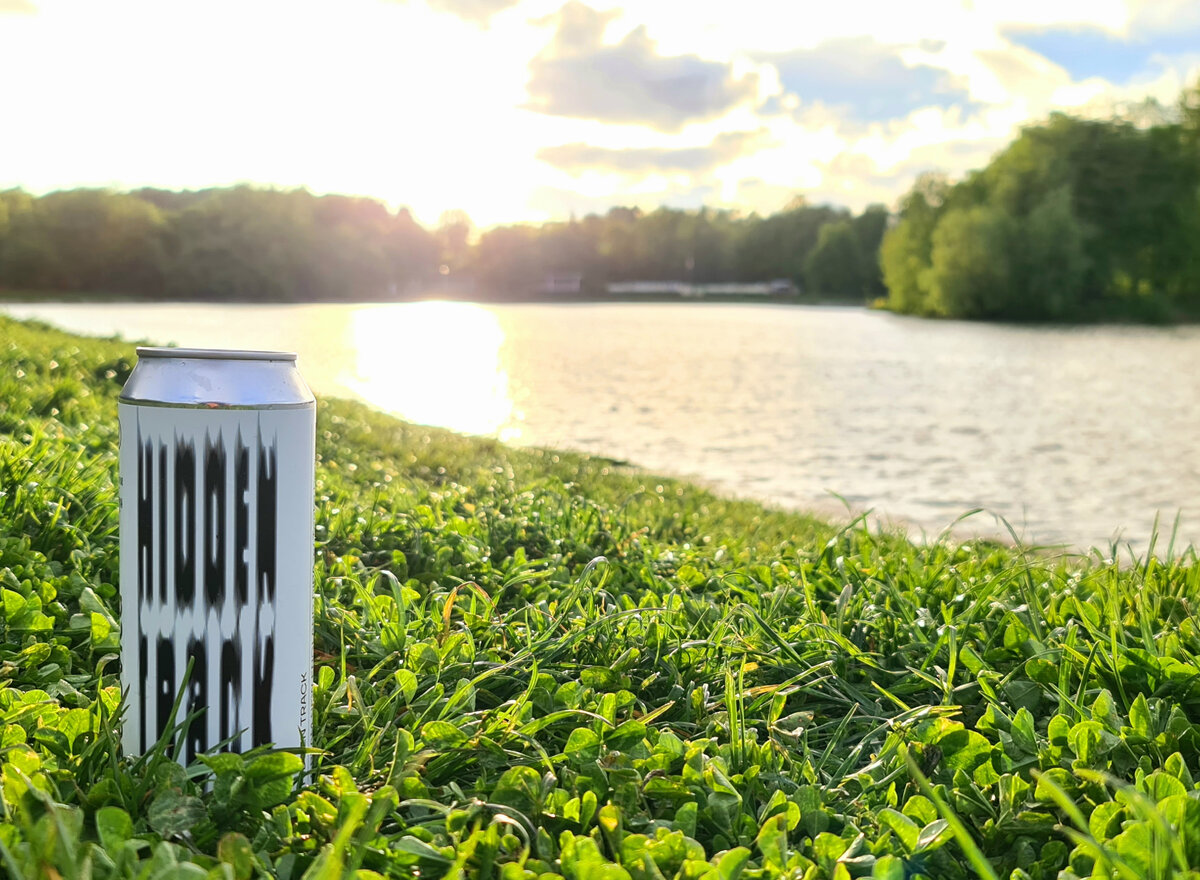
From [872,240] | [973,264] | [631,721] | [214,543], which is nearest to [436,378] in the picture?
[631,721]

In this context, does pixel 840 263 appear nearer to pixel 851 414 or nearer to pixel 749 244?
pixel 749 244

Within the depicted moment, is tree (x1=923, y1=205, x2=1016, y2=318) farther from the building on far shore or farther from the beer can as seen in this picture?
the beer can

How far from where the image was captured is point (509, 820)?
1.74 metres

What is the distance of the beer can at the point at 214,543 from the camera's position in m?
1.73

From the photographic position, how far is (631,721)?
84.3 inches

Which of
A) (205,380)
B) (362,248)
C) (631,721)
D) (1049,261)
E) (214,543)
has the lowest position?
(631,721)

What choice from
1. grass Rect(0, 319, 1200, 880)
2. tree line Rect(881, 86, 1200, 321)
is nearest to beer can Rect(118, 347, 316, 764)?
grass Rect(0, 319, 1200, 880)

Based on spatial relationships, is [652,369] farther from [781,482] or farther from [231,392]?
[231,392]

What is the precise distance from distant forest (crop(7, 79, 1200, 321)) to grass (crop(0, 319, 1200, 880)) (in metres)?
64.6

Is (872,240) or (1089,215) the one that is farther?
(872,240)

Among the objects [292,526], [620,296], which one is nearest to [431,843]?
[292,526]

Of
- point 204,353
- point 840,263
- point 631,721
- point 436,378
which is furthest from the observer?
point 840,263

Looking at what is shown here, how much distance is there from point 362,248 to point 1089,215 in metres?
73.0

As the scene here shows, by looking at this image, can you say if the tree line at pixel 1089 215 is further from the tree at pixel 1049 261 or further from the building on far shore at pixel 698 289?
the building on far shore at pixel 698 289
